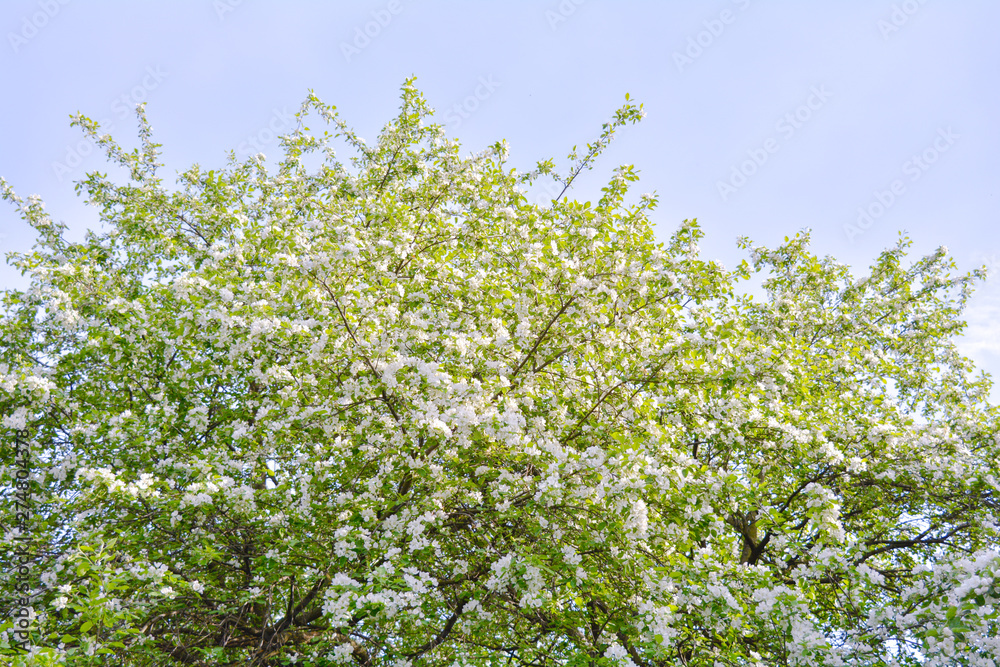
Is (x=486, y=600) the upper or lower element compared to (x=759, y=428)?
lower

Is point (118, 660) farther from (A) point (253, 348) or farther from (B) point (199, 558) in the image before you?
(A) point (253, 348)

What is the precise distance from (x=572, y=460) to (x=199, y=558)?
4.41 metres

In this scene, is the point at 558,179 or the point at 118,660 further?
the point at 558,179

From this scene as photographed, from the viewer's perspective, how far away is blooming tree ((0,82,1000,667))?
578 centimetres

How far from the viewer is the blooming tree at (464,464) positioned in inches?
227

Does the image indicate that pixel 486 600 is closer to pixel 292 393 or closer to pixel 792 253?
pixel 292 393

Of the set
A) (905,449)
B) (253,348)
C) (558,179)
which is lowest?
(253,348)

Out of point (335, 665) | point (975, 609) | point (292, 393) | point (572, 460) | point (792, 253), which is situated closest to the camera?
point (975, 609)

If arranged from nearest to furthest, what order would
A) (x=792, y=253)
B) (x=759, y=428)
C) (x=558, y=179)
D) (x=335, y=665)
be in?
(x=335, y=665), (x=759, y=428), (x=558, y=179), (x=792, y=253)

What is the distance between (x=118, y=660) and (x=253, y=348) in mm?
3919

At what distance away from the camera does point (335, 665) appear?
617 centimetres

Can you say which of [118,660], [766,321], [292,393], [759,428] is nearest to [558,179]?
[766,321]

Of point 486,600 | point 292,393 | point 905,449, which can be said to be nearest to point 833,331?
point 905,449

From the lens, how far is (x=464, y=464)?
23.3ft
